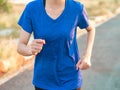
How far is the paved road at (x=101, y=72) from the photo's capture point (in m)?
7.48

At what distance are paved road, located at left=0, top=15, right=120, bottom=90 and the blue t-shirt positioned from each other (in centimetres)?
388

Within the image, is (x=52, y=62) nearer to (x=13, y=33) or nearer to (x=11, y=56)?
(x=11, y=56)

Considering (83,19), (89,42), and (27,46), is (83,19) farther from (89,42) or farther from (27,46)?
(27,46)

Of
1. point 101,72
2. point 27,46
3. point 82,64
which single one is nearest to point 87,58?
point 82,64

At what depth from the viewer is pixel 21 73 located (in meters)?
8.38

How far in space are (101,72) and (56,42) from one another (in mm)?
5283

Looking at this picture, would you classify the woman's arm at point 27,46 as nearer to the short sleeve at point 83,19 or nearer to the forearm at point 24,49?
the forearm at point 24,49

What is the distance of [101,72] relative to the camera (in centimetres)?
854

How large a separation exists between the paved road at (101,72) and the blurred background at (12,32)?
0.27m

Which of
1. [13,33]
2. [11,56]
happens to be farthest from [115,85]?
[13,33]

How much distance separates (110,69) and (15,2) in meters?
15.0

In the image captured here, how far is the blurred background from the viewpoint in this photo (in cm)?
840

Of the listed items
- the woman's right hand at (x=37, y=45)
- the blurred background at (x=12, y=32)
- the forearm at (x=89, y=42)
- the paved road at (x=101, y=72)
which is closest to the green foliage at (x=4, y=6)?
the blurred background at (x=12, y=32)

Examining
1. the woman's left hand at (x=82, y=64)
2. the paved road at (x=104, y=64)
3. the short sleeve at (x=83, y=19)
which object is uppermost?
the short sleeve at (x=83, y=19)
